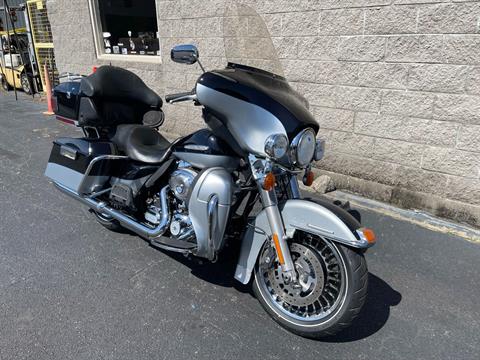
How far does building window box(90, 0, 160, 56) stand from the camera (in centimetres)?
699

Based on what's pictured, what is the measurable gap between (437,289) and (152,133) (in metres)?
2.55

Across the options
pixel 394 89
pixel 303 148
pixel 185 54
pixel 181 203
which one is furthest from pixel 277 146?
pixel 394 89

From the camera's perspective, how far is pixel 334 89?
443 cm

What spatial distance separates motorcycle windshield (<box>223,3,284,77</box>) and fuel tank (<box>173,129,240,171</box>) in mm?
606

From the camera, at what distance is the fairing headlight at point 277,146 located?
220 centimetres

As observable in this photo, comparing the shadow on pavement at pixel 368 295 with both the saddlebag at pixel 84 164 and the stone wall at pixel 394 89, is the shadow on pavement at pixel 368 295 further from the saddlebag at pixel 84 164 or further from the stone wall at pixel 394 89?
the stone wall at pixel 394 89

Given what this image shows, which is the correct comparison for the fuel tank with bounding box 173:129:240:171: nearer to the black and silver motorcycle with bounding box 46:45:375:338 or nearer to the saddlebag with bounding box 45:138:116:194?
the black and silver motorcycle with bounding box 46:45:375:338

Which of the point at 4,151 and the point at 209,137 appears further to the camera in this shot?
the point at 4,151

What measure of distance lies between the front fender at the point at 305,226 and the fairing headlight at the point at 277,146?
32cm

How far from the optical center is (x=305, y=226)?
2.28 m

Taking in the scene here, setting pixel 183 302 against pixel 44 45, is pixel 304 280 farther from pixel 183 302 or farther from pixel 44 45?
pixel 44 45

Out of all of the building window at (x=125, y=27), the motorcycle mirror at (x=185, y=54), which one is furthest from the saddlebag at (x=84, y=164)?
the building window at (x=125, y=27)

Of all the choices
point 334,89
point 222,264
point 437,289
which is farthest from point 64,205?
point 437,289

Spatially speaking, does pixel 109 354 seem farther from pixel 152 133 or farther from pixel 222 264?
pixel 152 133
